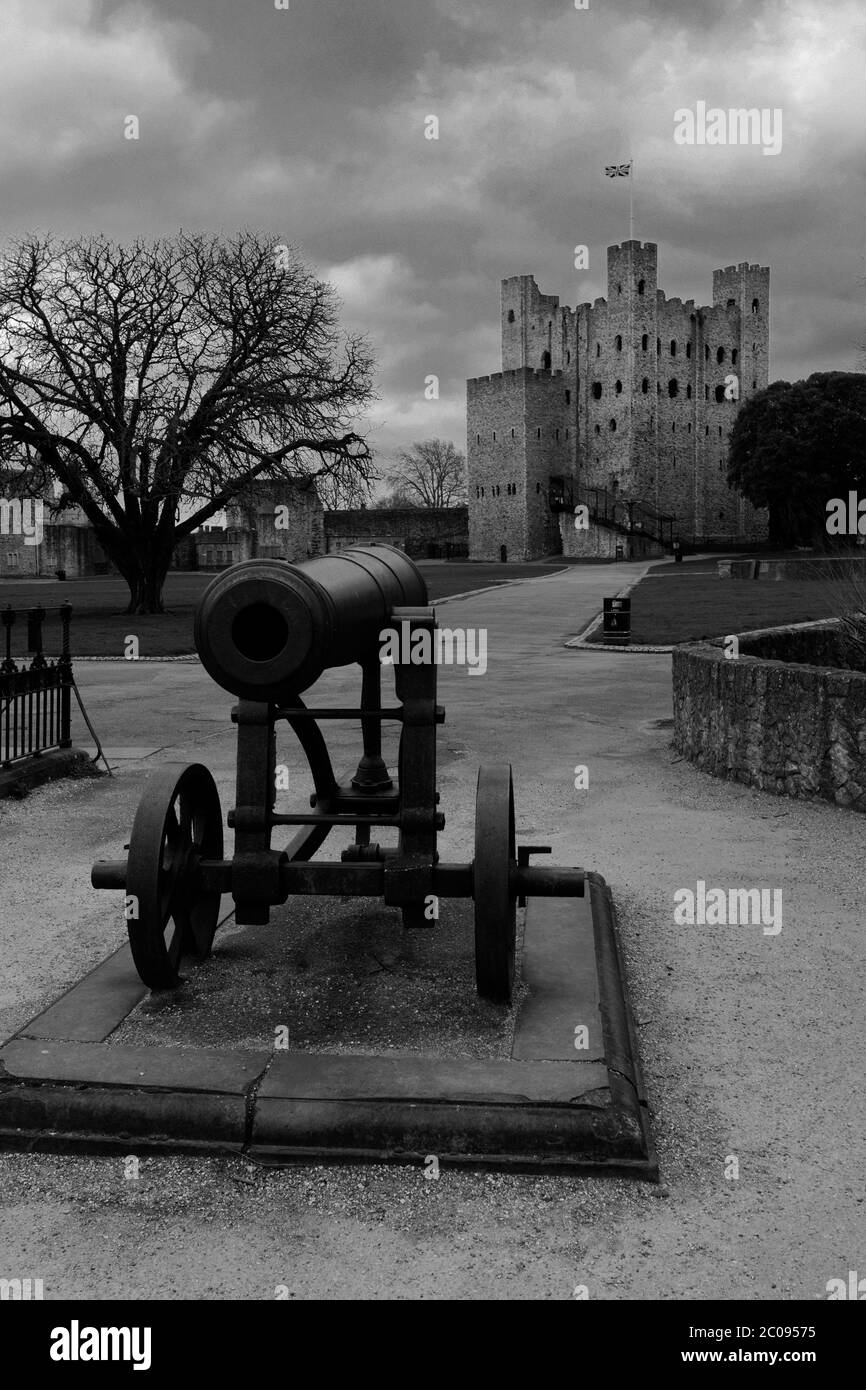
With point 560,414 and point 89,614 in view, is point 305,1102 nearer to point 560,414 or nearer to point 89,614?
point 89,614

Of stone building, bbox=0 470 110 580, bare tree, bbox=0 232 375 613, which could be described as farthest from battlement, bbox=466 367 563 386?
bare tree, bbox=0 232 375 613

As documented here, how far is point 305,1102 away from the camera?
9.62 feet

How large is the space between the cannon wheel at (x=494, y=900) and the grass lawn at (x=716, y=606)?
6.16 m

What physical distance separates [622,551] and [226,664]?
61217 millimetres

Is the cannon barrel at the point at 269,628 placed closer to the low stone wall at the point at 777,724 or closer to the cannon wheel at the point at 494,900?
the cannon wheel at the point at 494,900

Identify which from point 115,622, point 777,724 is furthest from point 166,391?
point 777,724

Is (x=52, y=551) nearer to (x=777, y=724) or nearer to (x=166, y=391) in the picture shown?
(x=166, y=391)

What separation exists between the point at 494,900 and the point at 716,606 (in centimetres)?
2134

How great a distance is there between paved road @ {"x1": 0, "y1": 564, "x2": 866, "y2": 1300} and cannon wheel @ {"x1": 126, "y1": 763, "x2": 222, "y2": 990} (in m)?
0.52

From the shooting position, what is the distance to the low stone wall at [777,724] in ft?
21.5

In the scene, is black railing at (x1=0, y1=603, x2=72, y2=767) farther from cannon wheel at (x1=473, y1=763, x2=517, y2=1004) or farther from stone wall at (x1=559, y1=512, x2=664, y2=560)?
stone wall at (x1=559, y1=512, x2=664, y2=560)

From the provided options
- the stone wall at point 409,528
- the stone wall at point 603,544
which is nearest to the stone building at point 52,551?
the stone wall at point 409,528

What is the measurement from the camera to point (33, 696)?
803 centimetres

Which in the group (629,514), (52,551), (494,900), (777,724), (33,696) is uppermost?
(629,514)
